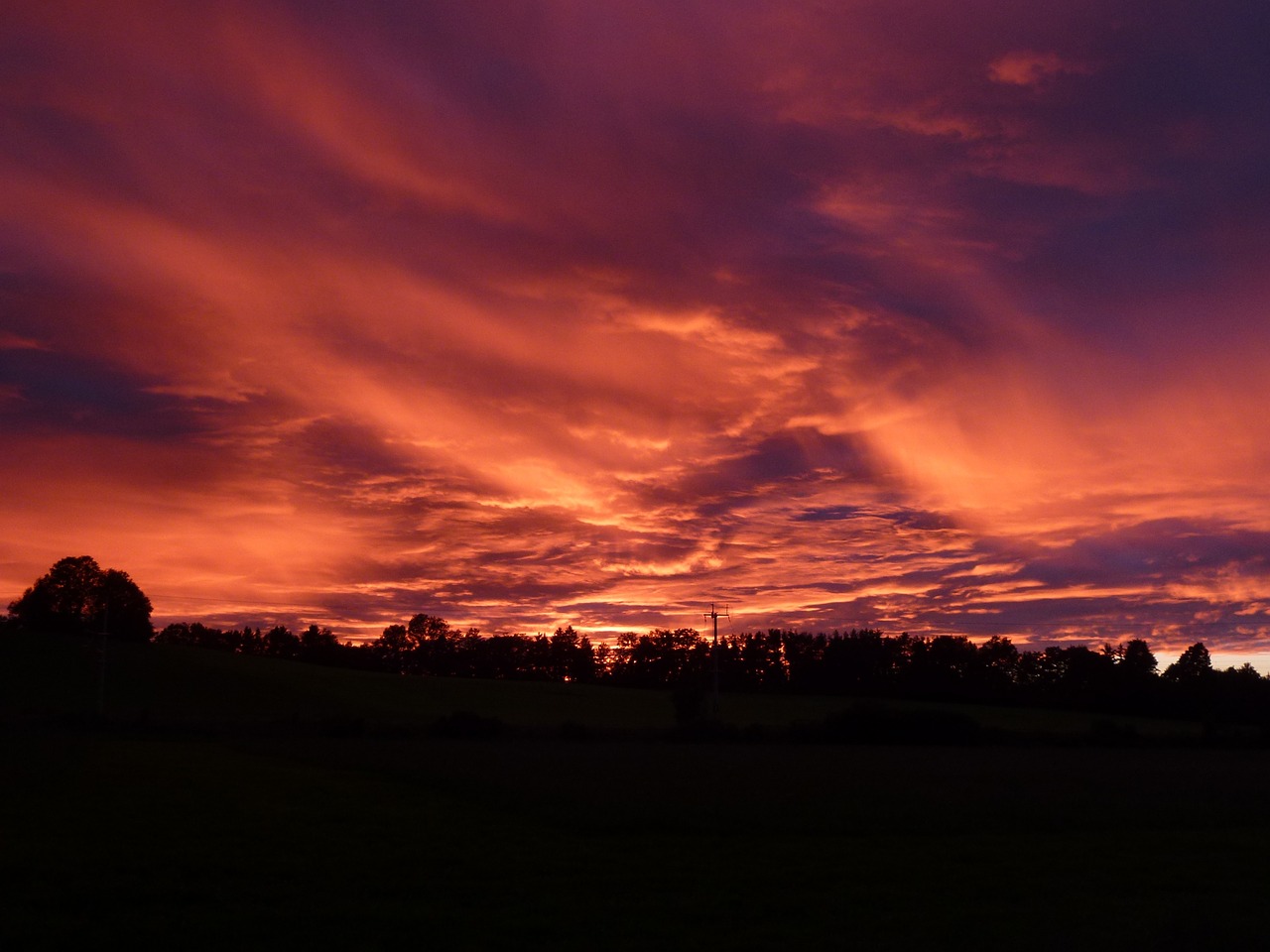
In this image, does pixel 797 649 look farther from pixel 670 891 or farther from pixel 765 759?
pixel 670 891

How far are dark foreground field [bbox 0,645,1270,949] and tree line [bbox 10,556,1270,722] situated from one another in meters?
51.4

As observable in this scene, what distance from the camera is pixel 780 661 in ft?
560

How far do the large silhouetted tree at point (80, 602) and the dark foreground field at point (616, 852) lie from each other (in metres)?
105

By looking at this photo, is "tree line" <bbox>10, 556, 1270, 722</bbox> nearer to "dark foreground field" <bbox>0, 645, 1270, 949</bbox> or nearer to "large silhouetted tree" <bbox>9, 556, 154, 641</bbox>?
"large silhouetted tree" <bbox>9, 556, 154, 641</bbox>

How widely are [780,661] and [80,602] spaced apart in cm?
11422

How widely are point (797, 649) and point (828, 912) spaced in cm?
15932

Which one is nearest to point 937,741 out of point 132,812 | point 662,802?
point 662,802

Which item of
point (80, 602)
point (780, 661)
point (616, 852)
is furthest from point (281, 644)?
point (616, 852)

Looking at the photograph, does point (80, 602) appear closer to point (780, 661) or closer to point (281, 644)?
point (281, 644)

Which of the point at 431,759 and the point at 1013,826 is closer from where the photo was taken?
the point at 1013,826

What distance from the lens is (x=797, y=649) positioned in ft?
559

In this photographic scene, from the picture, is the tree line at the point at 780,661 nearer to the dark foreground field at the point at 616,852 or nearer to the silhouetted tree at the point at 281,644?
the silhouetted tree at the point at 281,644

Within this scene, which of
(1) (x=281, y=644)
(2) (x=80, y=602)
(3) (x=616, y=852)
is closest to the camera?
(3) (x=616, y=852)

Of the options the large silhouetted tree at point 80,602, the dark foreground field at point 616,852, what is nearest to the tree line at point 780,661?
the large silhouetted tree at point 80,602
